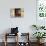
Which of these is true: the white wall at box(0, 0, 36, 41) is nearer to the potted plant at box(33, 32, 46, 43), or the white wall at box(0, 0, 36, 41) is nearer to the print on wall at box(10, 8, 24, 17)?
the print on wall at box(10, 8, 24, 17)

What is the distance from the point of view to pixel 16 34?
6.09 meters

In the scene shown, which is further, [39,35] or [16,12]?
[16,12]

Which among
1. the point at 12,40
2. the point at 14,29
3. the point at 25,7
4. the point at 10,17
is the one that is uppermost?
the point at 25,7

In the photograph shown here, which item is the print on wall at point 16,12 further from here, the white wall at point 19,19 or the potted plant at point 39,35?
the potted plant at point 39,35

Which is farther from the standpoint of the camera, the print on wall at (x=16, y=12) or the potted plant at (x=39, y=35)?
the print on wall at (x=16, y=12)

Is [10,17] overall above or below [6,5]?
below

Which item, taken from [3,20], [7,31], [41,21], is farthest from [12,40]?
[41,21]

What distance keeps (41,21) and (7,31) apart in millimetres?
1389

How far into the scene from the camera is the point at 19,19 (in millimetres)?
6312

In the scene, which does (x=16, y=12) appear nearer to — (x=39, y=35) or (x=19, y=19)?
(x=19, y=19)

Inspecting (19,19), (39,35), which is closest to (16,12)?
→ (19,19)

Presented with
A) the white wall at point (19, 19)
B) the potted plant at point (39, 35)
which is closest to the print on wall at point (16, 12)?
the white wall at point (19, 19)

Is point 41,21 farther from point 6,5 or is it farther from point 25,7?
point 6,5

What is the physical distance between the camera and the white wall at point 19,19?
6246 mm
